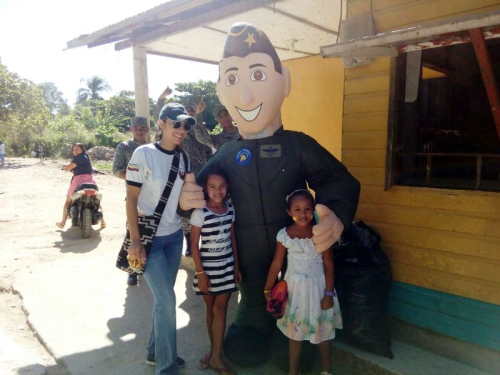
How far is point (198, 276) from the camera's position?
8.20 feet

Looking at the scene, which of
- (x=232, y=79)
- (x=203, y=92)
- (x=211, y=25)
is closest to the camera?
(x=232, y=79)

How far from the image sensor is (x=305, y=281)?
2.39 meters

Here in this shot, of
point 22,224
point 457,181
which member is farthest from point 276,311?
point 22,224

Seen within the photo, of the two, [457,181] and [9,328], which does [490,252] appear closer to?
[457,181]

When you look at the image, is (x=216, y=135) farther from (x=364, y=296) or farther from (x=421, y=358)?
(x=421, y=358)

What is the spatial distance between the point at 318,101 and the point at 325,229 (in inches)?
177

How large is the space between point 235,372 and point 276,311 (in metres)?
0.62

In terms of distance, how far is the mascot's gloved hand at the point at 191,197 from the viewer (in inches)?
97.0

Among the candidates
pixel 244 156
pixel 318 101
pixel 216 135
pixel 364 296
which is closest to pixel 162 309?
pixel 244 156

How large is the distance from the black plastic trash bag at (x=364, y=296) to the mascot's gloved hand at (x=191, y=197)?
1.11 metres

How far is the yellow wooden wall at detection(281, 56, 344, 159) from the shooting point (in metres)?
6.09

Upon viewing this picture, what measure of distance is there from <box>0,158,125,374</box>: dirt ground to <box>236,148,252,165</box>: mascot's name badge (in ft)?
6.53

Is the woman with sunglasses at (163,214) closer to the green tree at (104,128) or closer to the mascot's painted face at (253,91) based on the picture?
the mascot's painted face at (253,91)

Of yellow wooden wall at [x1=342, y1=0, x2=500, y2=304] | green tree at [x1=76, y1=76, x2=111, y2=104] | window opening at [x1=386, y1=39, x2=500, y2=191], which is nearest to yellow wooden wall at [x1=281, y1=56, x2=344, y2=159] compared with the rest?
window opening at [x1=386, y1=39, x2=500, y2=191]
